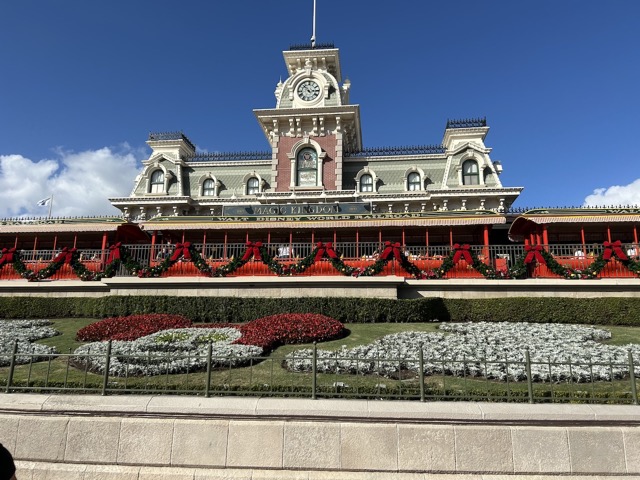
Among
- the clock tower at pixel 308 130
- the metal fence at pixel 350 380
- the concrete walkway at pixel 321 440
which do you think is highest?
the clock tower at pixel 308 130

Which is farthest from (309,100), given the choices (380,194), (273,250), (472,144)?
(273,250)

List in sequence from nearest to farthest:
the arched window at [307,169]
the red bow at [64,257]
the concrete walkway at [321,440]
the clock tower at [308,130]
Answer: the concrete walkway at [321,440] < the red bow at [64,257] < the clock tower at [308,130] < the arched window at [307,169]

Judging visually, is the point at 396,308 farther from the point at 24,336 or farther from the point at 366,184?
the point at 366,184

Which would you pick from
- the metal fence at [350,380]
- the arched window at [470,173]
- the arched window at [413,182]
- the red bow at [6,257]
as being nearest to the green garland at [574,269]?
the metal fence at [350,380]

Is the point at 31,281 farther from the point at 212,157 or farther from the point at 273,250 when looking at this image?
the point at 212,157

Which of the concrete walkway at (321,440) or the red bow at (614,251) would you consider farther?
the red bow at (614,251)

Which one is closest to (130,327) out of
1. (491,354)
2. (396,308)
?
(396,308)

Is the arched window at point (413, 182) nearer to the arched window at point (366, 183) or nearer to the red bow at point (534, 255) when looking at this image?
the arched window at point (366, 183)

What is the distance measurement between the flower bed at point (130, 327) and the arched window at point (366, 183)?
2083cm

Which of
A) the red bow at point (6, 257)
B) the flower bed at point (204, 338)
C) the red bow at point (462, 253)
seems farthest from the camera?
the red bow at point (6, 257)

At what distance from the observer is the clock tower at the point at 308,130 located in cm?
3222

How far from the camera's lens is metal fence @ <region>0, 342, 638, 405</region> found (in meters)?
6.75

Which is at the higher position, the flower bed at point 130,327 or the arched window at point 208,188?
the arched window at point 208,188

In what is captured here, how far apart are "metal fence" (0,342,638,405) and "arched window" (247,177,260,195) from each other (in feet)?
83.1
